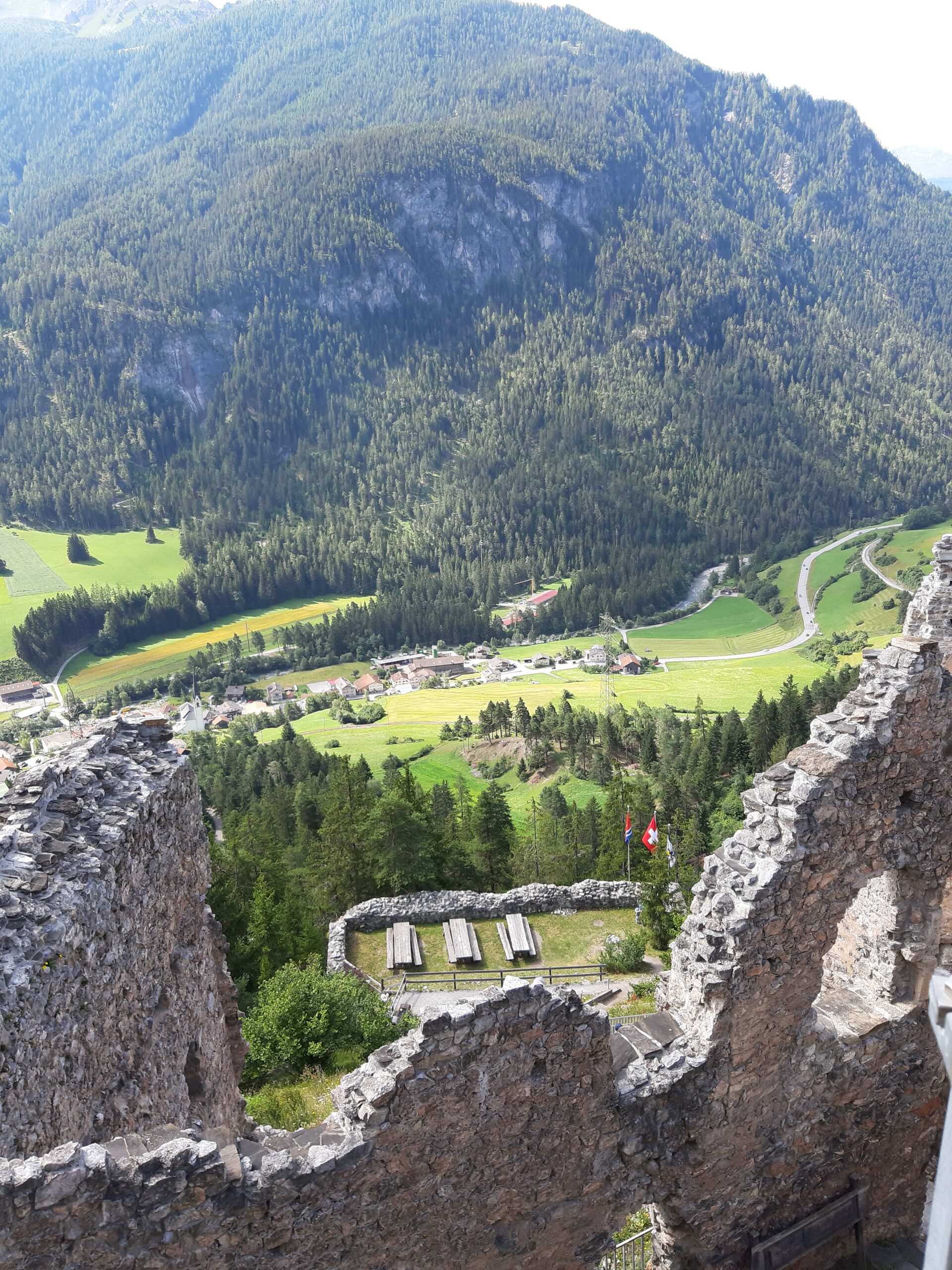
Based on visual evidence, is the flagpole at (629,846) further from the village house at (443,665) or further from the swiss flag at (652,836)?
the village house at (443,665)

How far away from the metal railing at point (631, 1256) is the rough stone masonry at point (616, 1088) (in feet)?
5.35

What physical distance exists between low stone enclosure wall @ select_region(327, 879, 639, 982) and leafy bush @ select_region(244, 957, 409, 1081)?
10.9 m

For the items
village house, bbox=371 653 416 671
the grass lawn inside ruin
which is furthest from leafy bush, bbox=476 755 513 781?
village house, bbox=371 653 416 671

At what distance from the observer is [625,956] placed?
105 feet

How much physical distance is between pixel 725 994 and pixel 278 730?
127 metres

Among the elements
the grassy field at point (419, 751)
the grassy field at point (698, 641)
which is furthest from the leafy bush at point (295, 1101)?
the grassy field at point (698, 641)

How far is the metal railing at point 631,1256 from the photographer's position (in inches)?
523

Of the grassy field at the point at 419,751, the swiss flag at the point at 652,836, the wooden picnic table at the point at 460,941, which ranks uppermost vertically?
the swiss flag at the point at 652,836

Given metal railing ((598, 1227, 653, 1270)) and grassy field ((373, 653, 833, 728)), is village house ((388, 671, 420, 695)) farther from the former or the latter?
metal railing ((598, 1227, 653, 1270))

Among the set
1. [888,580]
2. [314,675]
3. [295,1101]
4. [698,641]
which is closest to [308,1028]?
[295,1101]

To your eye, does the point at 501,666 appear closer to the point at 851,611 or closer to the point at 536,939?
the point at 851,611

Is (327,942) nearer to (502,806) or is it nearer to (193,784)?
(502,806)

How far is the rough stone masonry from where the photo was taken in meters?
8.30

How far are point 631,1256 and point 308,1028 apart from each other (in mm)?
11631
